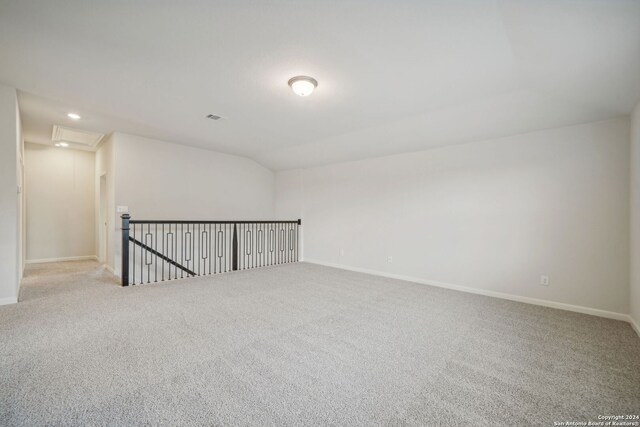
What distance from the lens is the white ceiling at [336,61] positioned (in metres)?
1.92

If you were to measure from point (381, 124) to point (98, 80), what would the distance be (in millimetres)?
3638


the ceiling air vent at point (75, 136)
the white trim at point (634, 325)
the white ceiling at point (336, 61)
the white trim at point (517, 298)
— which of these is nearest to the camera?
the white ceiling at point (336, 61)

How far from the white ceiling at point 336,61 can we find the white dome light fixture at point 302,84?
85 millimetres

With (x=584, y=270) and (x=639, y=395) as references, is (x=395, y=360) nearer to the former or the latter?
(x=639, y=395)

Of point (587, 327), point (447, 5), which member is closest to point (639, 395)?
point (587, 327)

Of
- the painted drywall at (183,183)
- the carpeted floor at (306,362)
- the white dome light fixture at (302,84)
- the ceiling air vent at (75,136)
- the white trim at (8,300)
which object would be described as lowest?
the carpeted floor at (306,362)

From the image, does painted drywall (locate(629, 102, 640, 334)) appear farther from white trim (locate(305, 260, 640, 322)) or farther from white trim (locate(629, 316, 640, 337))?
white trim (locate(305, 260, 640, 322))

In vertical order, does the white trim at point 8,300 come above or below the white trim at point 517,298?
above

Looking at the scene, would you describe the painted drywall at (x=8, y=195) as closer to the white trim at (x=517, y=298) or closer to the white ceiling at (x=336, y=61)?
the white ceiling at (x=336, y=61)

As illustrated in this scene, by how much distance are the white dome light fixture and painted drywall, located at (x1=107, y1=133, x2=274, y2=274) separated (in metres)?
3.92

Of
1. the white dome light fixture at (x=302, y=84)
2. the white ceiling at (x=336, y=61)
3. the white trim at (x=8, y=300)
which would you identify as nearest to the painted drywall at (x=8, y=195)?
the white trim at (x=8, y=300)

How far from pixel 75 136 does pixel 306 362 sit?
6.38 m

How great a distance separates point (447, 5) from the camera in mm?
1840

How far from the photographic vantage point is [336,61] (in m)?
2.55
